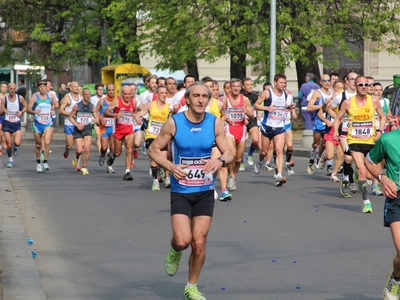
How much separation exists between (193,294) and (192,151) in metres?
1.03

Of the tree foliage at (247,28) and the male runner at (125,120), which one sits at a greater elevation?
the tree foliage at (247,28)

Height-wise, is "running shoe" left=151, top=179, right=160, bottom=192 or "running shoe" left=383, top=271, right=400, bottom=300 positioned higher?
"running shoe" left=383, top=271, right=400, bottom=300

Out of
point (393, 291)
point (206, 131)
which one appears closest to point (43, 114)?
point (206, 131)

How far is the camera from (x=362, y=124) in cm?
1474

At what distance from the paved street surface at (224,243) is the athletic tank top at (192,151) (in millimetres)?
820

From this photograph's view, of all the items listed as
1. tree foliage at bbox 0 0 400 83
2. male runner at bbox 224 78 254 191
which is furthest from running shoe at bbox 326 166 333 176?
tree foliage at bbox 0 0 400 83

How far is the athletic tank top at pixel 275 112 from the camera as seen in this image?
57.3ft

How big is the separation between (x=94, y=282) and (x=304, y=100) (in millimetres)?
17096

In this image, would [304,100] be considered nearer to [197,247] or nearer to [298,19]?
[298,19]

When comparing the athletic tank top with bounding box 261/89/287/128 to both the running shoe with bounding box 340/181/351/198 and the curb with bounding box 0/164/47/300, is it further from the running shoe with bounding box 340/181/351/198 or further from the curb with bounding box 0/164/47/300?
the curb with bounding box 0/164/47/300

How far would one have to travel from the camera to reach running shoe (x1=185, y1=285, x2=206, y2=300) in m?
7.53

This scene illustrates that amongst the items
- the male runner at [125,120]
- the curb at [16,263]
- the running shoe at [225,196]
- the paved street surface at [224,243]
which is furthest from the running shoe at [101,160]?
the curb at [16,263]

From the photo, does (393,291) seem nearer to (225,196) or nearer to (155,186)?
(225,196)

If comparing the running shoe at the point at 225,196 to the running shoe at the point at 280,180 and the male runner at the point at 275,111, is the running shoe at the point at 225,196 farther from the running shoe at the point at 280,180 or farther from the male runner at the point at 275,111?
the male runner at the point at 275,111
